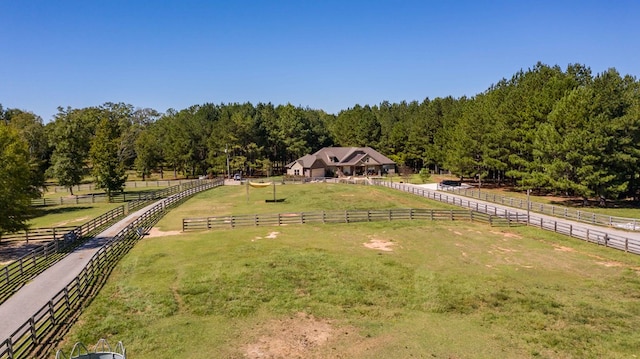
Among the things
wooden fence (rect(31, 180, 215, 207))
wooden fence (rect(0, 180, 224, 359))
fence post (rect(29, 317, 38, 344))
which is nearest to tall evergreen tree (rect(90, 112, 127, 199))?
wooden fence (rect(31, 180, 215, 207))

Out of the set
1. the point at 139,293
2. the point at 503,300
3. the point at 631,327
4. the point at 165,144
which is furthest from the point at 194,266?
the point at 165,144

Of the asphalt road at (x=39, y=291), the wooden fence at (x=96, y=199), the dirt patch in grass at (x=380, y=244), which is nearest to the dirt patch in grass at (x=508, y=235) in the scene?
the dirt patch in grass at (x=380, y=244)

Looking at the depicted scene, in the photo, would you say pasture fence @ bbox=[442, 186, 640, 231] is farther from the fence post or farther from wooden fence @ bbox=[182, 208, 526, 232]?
the fence post

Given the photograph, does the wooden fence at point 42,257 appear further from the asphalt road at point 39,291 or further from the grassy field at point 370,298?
the grassy field at point 370,298

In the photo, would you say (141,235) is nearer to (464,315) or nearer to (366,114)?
(464,315)

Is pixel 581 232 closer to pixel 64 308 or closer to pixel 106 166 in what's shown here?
pixel 64 308

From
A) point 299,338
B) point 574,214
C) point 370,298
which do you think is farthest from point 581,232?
point 299,338
